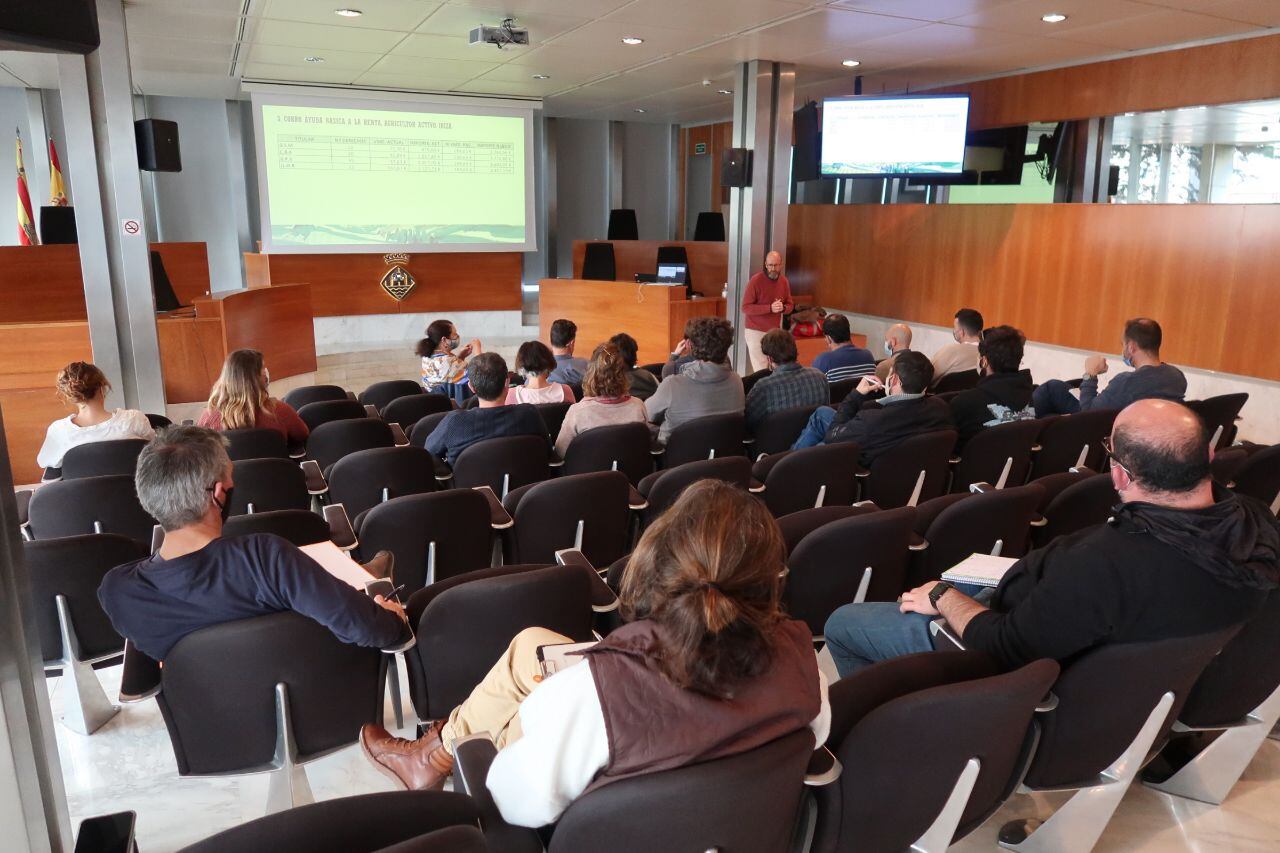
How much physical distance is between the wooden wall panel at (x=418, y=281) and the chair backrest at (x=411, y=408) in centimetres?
638

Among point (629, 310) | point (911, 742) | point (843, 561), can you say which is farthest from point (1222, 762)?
point (629, 310)

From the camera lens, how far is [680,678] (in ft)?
4.80

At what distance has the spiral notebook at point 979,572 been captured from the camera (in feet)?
8.32

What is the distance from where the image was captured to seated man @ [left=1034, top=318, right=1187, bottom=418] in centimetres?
472

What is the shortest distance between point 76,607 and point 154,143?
487 centimetres

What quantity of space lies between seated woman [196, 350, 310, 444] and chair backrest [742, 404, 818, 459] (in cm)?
249

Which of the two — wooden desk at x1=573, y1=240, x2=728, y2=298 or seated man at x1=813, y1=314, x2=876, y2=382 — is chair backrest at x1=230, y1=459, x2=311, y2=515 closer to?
seated man at x1=813, y1=314, x2=876, y2=382

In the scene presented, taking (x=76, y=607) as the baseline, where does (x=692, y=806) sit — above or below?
above

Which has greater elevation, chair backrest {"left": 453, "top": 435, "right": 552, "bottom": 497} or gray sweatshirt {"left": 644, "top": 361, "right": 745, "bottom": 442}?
gray sweatshirt {"left": 644, "top": 361, "right": 745, "bottom": 442}

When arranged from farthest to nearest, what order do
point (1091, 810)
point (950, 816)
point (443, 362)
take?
point (443, 362) < point (1091, 810) < point (950, 816)

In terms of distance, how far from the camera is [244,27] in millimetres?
7312

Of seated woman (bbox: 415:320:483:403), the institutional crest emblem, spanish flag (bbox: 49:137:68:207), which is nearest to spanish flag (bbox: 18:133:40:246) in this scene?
spanish flag (bbox: 49:137:68:207)

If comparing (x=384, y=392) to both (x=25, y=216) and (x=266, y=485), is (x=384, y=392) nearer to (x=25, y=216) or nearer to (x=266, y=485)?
(x=266, y=485)

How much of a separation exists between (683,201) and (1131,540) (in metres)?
14.4
